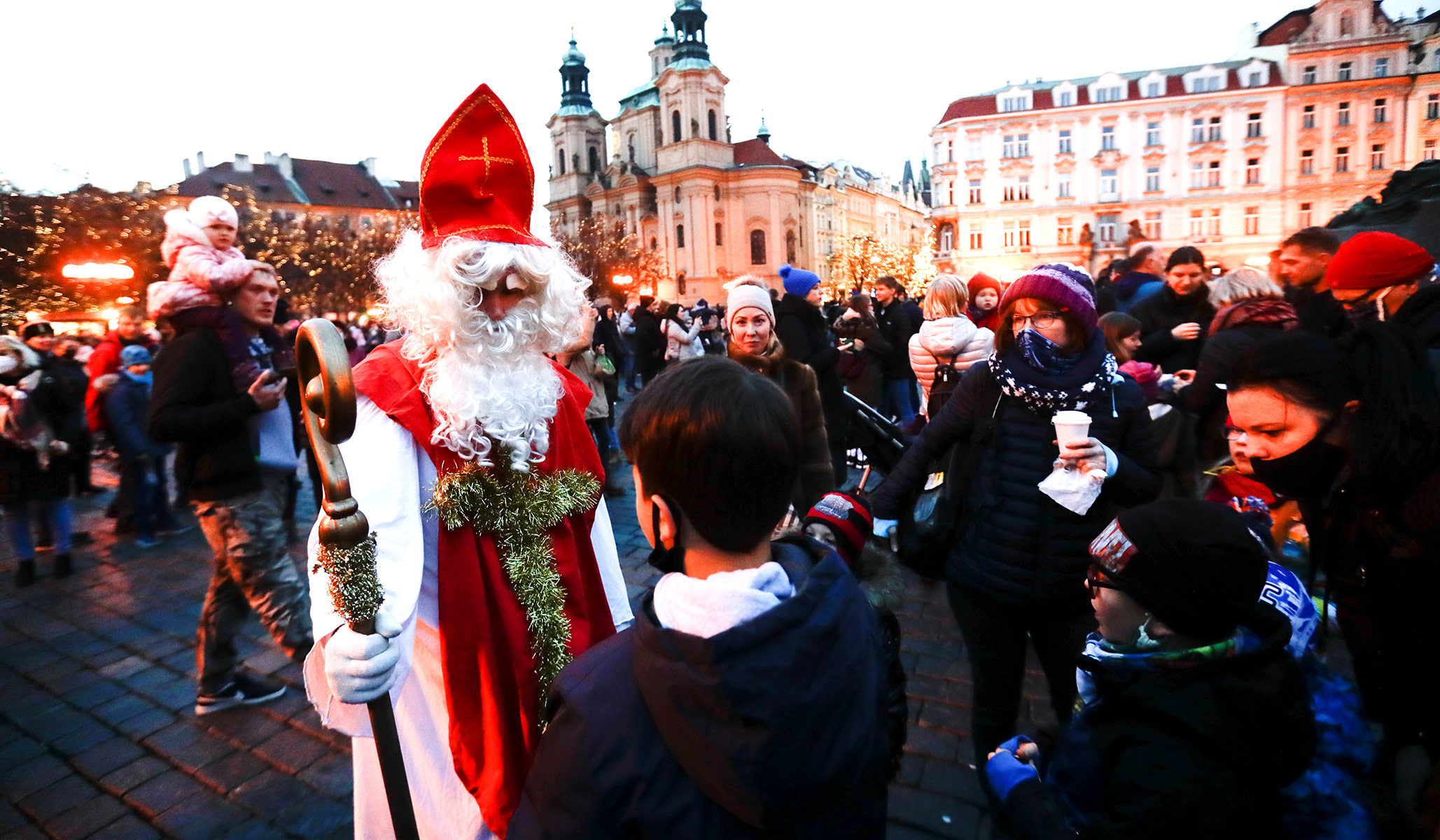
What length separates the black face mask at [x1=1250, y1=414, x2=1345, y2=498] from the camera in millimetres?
1788

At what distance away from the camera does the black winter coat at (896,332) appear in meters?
7.59

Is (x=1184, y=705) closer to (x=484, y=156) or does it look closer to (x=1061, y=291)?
(x=1061, y=291)

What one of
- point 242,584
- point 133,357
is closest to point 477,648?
point 242,584

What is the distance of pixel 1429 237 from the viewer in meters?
7.46

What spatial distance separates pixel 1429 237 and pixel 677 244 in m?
52.7

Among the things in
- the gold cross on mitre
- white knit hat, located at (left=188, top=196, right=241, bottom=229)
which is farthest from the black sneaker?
the gold cross on mitre

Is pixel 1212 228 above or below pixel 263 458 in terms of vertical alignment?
above

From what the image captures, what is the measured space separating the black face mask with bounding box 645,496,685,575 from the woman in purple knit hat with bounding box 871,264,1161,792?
1.41 metres

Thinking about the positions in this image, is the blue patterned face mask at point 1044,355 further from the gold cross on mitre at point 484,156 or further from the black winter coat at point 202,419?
the black winter coat at point 202,419

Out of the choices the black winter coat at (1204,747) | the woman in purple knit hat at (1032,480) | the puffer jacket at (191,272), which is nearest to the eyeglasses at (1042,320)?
the woman in purple knit hat at (1032,480)

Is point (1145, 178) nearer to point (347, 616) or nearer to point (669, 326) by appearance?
point (669, 326)

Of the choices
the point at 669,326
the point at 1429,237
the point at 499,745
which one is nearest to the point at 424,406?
the point at 499,745

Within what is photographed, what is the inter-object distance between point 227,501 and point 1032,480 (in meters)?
3.49

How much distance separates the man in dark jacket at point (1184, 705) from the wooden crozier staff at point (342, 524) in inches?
48.7
